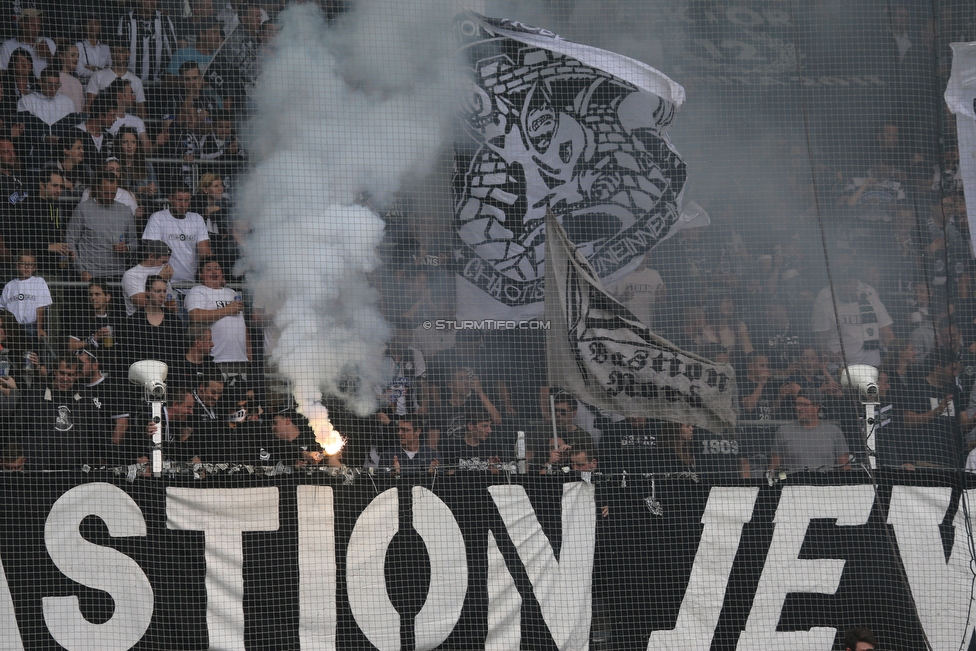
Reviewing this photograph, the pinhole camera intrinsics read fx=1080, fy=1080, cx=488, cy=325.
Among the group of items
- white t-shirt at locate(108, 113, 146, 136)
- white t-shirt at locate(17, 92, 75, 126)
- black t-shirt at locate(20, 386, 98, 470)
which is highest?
white t-shirt at locate(17, 92, 75, 126)

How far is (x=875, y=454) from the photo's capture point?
658cm

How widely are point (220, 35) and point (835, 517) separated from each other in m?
5.35

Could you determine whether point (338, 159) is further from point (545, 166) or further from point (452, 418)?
point (452, 418)

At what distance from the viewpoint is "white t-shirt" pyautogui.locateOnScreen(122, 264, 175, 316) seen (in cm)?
684

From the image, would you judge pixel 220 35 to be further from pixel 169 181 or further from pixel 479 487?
pixel 479 487

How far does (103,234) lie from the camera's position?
7.09m

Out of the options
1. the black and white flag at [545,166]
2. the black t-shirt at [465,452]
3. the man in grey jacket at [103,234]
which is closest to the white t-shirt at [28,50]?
the man in grey jacket at [103,234]

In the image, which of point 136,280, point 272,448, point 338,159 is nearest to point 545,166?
point 338,159

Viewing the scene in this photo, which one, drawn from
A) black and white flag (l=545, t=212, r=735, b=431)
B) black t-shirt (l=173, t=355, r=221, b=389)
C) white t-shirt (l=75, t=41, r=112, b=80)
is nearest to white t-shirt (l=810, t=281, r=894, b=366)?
black and white flag (l=545, t=212, r=735, b=431)

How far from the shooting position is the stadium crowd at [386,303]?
21.6 ft

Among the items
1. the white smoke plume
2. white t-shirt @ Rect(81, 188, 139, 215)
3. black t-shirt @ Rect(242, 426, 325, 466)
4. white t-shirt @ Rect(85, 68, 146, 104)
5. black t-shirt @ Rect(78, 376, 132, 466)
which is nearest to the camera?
black t-shirt @ Rect(78, 376, 132, 466)

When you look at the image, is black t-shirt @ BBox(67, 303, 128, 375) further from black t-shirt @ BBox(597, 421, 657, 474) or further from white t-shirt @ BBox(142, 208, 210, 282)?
black t-shirt @ BBox(597, 421, 657, 474)

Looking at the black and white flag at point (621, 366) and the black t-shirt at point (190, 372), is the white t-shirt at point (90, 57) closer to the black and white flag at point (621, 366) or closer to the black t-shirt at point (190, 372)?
the black t-shirt at point (190, 372)

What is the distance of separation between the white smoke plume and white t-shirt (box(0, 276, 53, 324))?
1.30m
